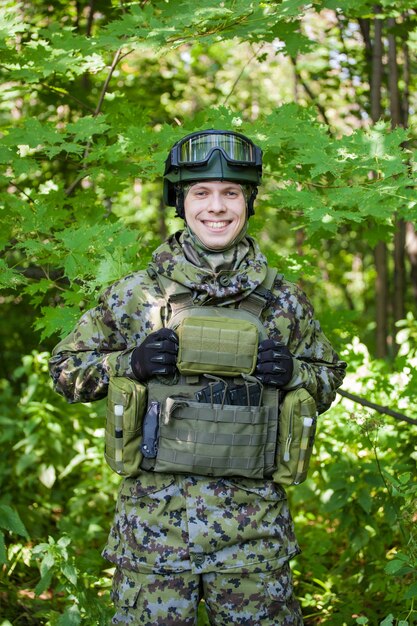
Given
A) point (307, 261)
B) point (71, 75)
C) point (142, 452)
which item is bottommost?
point (142, 452)

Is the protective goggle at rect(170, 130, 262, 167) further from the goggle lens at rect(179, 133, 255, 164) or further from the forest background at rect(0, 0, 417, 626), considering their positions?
the forest background at rect(0, 0, 417, 626)

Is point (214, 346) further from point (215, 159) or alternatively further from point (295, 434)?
point (215, 159)

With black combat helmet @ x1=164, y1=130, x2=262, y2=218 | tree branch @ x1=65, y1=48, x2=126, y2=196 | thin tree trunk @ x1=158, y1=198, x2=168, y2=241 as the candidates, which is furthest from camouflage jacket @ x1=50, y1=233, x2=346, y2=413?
thin tree trunk @ x1=158, y1=198, x2=168, y2=241

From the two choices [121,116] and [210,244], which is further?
[121,116]

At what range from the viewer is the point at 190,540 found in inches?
103

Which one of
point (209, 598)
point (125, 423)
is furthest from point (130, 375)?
point (209, 598)

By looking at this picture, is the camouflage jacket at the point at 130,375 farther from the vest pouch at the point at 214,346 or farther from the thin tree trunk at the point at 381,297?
the thin tree trunk at the point at 381,297

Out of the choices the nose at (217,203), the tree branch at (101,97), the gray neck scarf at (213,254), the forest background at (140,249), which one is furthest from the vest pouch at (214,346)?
the tree branch at (101,97)

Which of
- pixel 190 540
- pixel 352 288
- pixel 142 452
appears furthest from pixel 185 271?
pixel 352 288

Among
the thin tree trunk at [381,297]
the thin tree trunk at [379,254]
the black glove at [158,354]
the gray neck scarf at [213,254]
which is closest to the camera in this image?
the black glove at [158,354]

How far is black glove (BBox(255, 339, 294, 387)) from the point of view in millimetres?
2621

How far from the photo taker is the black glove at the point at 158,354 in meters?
2.56

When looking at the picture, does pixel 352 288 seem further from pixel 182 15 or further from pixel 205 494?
pixel 205 494

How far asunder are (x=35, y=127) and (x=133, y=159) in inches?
21.1
